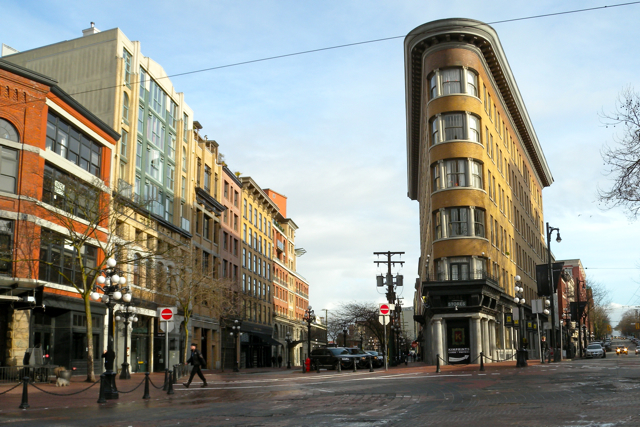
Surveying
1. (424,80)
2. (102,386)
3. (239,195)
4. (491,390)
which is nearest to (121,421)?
(102,386)

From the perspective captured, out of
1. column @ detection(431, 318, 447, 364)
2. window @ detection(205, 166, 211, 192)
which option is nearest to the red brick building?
column @ detection(431, 318, 447, 364)

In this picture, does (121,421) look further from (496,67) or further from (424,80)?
(496,67)

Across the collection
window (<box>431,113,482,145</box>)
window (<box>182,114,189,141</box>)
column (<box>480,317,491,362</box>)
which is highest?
window (<box>182,114,189,141</box>)

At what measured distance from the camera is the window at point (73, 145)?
35.8 m

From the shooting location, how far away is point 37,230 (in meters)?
33.3

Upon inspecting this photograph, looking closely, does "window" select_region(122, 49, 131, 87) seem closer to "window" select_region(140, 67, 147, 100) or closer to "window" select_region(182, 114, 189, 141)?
"window" select_region(140, 67, 147, 100)

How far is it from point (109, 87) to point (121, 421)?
1337 inches

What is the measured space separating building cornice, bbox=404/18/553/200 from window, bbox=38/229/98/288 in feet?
88.7

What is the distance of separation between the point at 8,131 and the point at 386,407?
26129mm

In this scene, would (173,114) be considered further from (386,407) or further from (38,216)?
(386,407)

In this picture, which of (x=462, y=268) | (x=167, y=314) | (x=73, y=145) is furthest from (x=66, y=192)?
(x=462, y=268)

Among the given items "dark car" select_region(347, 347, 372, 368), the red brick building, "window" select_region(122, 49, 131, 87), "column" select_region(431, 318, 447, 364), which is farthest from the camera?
"dark car" select_region(347, 347, 372, 368)

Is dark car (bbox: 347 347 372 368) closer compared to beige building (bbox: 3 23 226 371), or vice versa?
beige building (bbox: 3 23 226 371)

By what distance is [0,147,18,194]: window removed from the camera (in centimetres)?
3238
